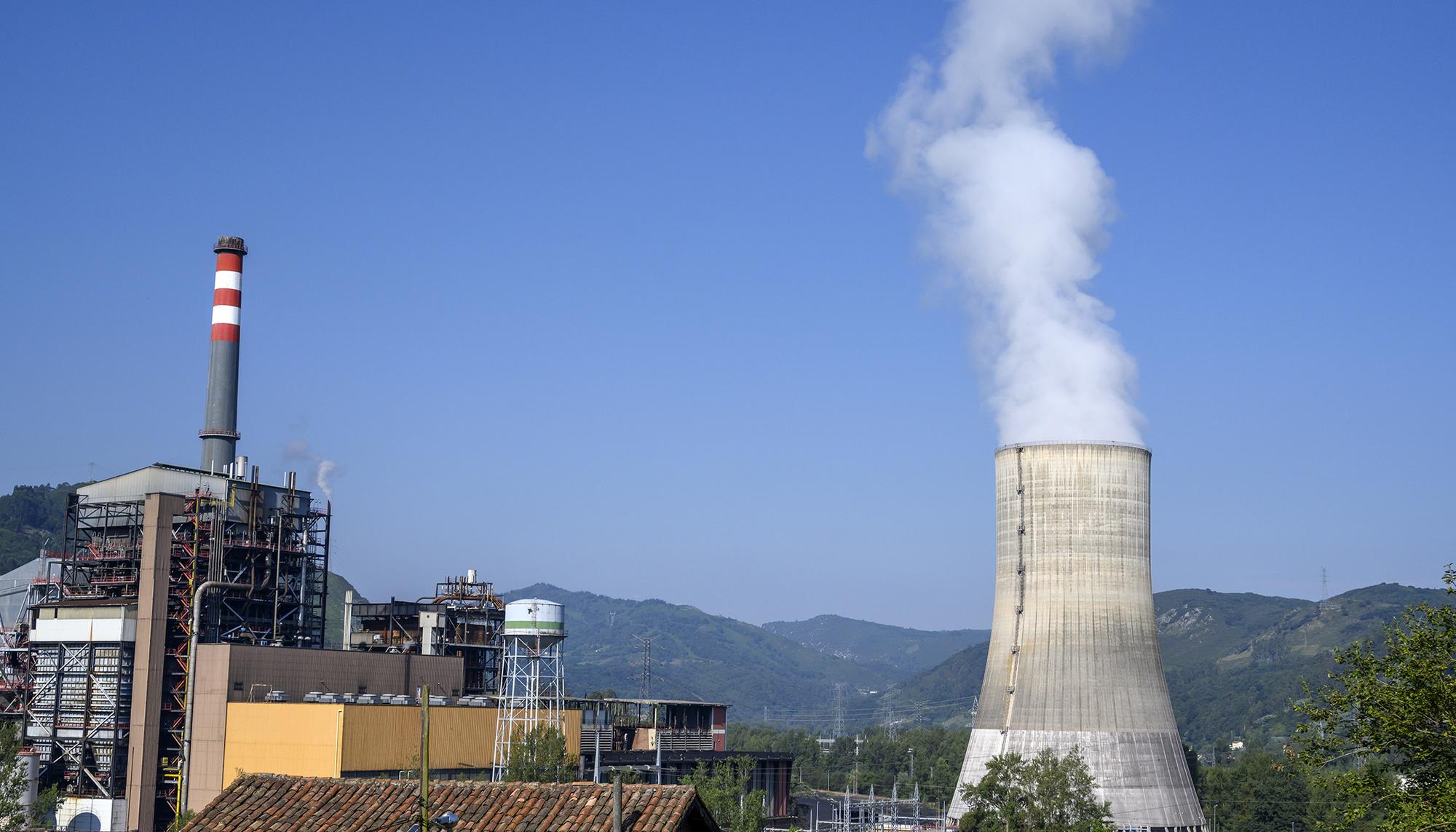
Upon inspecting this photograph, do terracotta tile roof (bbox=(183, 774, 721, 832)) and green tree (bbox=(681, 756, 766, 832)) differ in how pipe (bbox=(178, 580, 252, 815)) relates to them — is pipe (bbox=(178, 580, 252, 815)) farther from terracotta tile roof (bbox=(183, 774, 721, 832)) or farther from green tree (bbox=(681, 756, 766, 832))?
terracotta tile roof (bbox=(183, 774, 721, 832))

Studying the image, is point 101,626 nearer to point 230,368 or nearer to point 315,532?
point 315,532

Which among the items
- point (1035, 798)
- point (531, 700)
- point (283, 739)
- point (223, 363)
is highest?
point (223, 363)

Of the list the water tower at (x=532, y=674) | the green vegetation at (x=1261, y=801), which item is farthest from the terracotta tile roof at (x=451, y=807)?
the green vegetation at (x=1261, y=801)

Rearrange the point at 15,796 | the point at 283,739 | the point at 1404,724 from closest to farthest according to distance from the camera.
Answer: the point at 1404,724
the point at 15,796
the point at 283,739

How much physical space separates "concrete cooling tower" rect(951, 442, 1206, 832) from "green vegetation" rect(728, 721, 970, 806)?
181ft

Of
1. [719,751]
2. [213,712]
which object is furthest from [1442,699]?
[719,751]

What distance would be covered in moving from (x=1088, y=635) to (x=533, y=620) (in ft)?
66.2

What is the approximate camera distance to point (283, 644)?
52.3 m

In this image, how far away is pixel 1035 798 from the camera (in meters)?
38.6

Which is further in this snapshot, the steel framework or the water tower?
the water tower

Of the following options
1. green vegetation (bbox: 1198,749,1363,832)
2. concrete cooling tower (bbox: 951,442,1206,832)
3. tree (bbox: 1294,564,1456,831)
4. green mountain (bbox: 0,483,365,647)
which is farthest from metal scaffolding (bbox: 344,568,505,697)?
green mountain (bbox: 0,483,365,647)

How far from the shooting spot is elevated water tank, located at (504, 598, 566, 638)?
52250 millimetres

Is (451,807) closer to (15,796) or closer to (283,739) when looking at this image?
(15,796)

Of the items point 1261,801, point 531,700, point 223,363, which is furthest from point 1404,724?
point 1261,801
